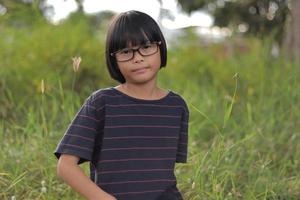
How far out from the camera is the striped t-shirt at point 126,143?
1984mm

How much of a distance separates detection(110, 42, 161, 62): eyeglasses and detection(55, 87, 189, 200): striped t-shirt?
0.37 feet

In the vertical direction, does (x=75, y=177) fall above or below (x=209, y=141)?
above

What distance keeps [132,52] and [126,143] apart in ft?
0.93

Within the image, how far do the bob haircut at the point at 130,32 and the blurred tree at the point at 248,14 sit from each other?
4.64 metres

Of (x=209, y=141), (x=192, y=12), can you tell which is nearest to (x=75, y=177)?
(x=209, y=141)

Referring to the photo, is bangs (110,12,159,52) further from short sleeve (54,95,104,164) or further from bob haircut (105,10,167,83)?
short sleeve (54,95,104,164)

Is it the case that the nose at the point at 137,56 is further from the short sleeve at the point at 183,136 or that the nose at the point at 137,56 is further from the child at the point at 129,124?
the short sleeve at the point at 183,136

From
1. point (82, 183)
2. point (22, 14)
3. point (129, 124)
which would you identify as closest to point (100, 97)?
point (129, 124)

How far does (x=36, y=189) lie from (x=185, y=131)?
96 cm

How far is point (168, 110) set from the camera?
2.11 m

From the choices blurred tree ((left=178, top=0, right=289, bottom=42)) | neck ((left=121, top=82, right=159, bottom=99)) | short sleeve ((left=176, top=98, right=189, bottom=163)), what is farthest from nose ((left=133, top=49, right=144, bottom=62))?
blurred tree ((left=178, top=0, right=289, bottom=42))

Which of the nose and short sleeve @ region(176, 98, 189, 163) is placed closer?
the nose

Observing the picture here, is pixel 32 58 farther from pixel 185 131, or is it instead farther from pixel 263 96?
pixel 185 131

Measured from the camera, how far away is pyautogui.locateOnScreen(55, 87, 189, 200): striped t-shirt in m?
1.98
